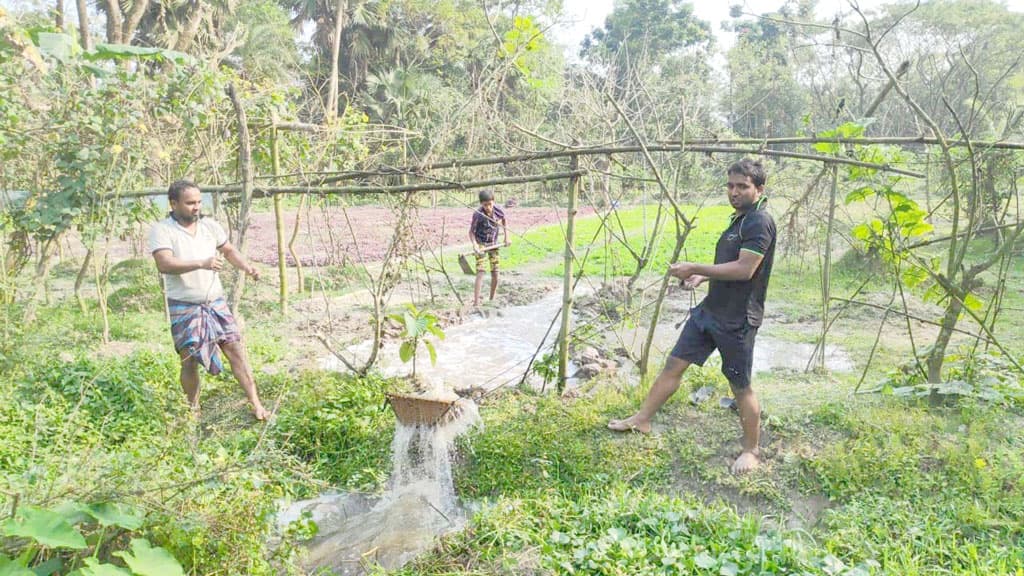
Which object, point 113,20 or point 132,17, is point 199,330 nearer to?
point 132,17

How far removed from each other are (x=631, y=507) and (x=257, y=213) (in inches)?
811

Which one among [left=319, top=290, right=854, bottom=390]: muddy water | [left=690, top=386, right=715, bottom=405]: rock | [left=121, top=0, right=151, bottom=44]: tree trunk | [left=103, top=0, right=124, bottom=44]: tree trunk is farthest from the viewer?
[left=103, top=0, right=124, bottom=44]: tree trunk

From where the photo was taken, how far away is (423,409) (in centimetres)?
421

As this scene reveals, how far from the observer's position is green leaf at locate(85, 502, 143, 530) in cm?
234

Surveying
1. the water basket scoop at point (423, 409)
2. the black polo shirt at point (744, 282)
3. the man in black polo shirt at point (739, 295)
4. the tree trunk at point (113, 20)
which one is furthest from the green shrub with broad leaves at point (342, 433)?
the tree trunk at point (113, 20)

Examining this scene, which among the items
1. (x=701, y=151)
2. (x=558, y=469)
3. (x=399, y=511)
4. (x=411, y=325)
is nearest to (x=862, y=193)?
(x=701, y=151)

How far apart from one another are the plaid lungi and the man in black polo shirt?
3070 mm

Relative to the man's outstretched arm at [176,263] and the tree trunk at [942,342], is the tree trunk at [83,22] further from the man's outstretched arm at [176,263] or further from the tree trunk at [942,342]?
the tree trunk at [942,342]

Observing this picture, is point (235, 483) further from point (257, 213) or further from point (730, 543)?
point (257, 213)

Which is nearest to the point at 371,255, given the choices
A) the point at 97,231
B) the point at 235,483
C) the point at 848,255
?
the point at 97,231

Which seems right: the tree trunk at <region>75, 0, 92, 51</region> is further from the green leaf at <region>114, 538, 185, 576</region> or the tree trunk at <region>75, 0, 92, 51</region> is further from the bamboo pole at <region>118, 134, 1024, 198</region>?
the green leaf at <region>114, 538, 185, 576</region>

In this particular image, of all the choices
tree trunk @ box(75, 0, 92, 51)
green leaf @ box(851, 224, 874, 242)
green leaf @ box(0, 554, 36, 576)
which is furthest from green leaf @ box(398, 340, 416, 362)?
tree trunk @ box(75, 0, 92, 51)

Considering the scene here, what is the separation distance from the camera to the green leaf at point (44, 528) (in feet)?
6.88

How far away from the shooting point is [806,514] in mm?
3551
